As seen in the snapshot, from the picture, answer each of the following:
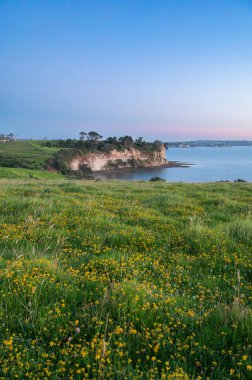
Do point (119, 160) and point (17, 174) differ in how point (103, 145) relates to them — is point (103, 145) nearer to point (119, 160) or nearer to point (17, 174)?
point (119, 160)

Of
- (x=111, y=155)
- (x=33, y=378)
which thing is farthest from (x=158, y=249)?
(x=111, y=155)

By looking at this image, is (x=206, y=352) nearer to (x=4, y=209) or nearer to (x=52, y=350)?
(x=52, y=350)

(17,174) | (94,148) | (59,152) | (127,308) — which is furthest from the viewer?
A: (94,148)

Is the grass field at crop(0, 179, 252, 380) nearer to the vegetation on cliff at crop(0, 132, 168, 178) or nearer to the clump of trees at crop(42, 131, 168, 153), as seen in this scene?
the vegetation on cliff at crop(0, 132, 168, 178)

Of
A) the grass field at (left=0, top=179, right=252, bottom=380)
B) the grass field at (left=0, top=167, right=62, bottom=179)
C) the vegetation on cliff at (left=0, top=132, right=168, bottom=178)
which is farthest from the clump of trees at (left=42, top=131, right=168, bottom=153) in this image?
the grass field at (left=0, top=179, right=252, bottom=380)

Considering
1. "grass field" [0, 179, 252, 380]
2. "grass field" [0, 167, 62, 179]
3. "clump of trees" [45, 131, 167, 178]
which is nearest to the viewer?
"grass field" [0, 179, 252, 380]

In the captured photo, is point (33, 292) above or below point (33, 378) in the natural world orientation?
above

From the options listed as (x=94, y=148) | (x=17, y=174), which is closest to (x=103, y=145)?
(x=94, y=148)

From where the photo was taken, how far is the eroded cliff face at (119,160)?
156 meters

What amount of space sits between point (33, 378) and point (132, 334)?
3.72 feet

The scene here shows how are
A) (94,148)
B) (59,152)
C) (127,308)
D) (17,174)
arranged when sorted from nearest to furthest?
(127,308) → (17,174) → (59,152) → (94,148)

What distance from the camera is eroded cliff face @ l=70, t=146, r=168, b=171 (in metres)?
156

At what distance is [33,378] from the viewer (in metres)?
2.54

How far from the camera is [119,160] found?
17875 cm
